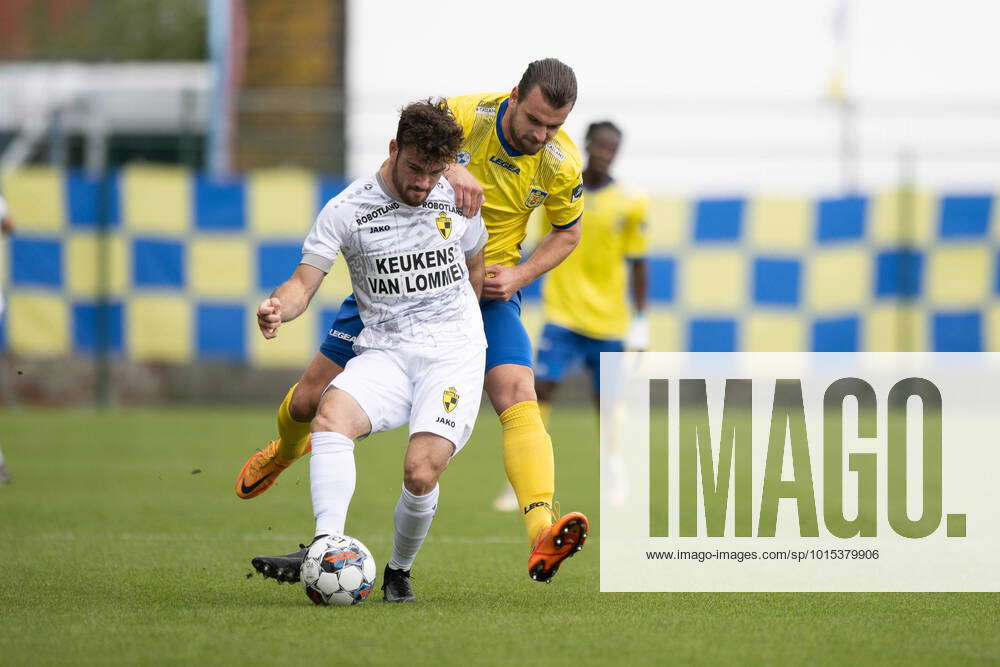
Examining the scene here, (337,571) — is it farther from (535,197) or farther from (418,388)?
(535,197)

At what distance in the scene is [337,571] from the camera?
5.23 meters

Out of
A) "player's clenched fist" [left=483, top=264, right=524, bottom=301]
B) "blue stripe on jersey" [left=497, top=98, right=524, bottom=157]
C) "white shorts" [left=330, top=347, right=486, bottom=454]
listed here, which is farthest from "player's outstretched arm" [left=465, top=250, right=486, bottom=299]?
"blue stripe on jersey" [left=497, top=98, right=524, bottom=157]

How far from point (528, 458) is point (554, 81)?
139cm

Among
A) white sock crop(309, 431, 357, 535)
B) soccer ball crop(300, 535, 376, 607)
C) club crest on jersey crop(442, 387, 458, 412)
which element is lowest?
soccer ball crop(300, 535, 376, 607)

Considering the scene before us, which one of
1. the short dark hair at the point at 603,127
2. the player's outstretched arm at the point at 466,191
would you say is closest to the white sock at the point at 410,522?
the player's outstretched arm at the point at 466,191

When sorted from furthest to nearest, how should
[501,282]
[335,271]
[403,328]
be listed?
[335,271] → [501,282] → [403,328]

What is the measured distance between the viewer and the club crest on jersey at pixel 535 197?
19.9ft

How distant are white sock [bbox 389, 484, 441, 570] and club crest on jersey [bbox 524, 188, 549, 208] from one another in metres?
1.26

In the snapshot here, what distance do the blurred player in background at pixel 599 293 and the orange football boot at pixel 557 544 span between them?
3996 millimetres

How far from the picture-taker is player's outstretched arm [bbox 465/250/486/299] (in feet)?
18.9

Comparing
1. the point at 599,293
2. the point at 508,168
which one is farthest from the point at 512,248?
the point at 599,293

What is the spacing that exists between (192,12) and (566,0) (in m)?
10.4

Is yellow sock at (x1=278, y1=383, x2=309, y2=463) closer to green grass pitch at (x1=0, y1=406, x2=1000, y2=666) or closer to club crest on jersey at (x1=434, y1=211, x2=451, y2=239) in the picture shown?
green grass pitch at (x1=0, y1=406, x2=1000, y2=666)

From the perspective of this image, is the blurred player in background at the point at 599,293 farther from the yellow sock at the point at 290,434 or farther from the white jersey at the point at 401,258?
the white jersey at the point at 401,258
